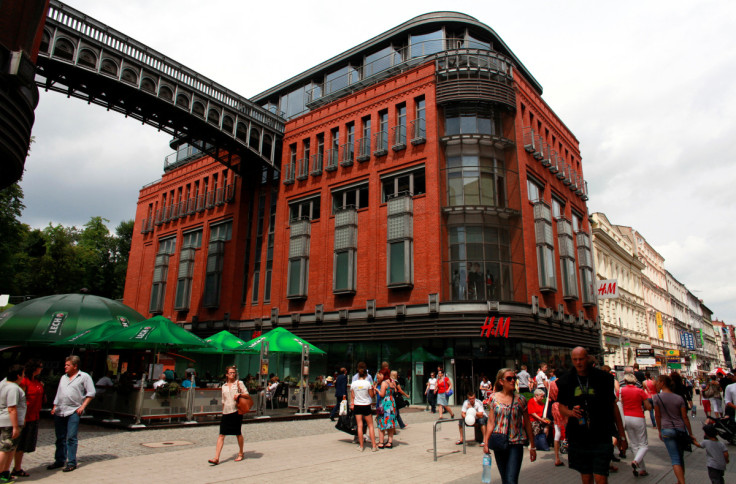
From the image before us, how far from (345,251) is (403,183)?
5.28 m

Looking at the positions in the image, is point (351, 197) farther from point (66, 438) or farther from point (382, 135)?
point (66, 438)

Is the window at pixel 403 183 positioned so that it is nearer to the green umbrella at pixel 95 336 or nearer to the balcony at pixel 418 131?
the balcony at pixel 418 131

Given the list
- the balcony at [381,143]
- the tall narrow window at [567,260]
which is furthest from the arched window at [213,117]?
the tall narrow window at [567,260]

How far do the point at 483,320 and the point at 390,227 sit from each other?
7.21 m

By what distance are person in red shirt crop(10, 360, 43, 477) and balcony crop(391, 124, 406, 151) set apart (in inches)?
873

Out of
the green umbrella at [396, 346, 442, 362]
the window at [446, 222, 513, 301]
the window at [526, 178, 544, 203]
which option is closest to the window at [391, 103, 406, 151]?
the window at [446, 222, 513, 301]

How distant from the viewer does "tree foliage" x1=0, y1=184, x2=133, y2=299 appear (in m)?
48.3

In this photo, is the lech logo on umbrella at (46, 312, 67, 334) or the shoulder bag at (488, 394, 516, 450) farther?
the lech logo on umbrella at (46, 312, 67, 334)

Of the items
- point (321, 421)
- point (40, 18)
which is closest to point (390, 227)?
point (321, 421)

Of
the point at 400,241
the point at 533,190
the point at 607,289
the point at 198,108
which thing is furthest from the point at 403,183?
the point at 607,289

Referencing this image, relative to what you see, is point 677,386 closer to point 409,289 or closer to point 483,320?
point 483,320

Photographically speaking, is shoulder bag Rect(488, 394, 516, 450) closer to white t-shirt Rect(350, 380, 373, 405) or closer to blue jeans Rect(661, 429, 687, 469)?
blue jeans Rect(661, 429, 687, 469)

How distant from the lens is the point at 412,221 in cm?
2664

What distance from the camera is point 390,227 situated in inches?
1068
